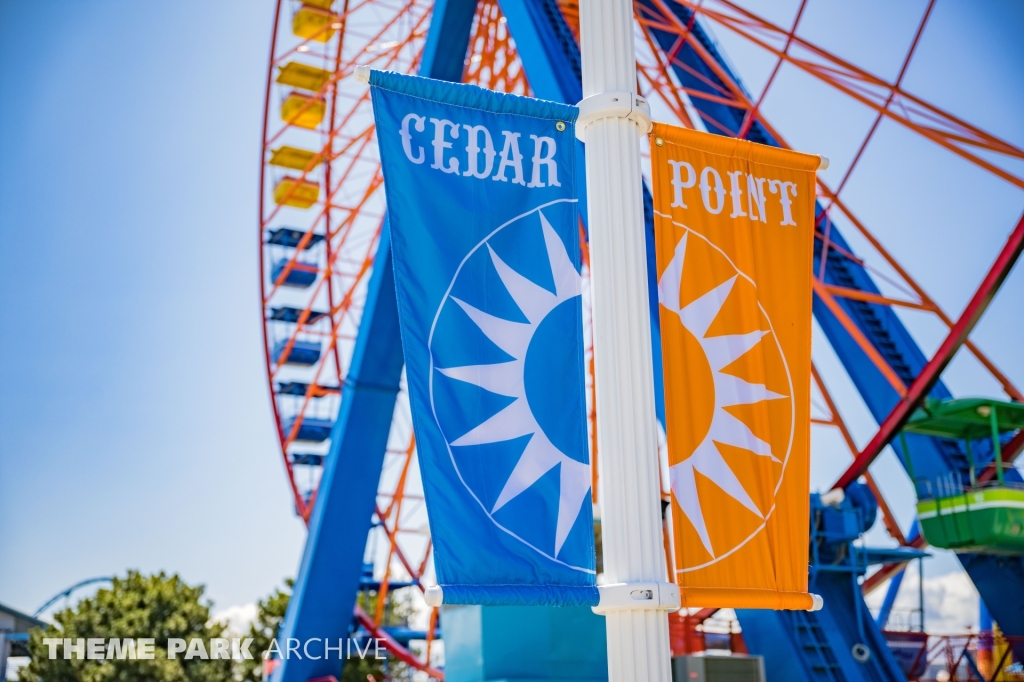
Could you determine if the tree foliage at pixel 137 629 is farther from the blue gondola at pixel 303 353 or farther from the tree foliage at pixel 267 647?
the blue gondola at pixel 303 353

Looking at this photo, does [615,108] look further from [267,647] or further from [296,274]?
[267,647]

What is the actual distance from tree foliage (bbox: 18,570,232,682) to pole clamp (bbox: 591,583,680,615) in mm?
27516

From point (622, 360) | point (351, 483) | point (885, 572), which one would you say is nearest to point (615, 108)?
point (622, 360)

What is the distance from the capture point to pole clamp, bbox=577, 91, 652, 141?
5.42m

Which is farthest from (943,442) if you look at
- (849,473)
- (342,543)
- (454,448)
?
(454,448)

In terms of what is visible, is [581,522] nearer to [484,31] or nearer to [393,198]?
[393,198]

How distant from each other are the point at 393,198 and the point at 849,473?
1015cm

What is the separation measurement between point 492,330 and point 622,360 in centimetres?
61


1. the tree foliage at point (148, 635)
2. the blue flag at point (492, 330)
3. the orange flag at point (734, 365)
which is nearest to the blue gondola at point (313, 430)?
the tree foliage at point (148, 635)

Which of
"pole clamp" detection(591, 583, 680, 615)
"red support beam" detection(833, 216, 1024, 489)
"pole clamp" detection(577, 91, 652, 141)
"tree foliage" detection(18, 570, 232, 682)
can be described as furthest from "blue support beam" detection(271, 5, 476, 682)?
"tree foliage" detection(18, 570, 232, 682)

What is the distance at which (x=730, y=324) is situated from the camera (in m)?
5.48

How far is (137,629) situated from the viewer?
102 ft

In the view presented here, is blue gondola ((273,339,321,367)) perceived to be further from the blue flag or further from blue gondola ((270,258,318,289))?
the blue flag

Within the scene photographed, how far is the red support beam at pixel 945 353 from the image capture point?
12586 millimetres
